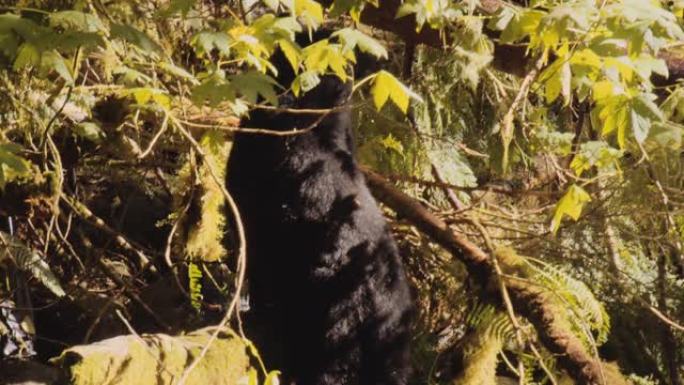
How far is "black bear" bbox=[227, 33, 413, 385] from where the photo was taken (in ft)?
8.66

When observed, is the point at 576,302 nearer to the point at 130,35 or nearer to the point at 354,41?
the point at 354,41

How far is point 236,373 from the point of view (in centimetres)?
224

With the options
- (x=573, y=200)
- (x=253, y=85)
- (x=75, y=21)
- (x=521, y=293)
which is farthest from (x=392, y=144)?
(x=75, y=21)

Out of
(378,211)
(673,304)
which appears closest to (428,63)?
(378,211)

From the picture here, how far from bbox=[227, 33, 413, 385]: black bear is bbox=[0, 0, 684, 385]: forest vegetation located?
0.40ft

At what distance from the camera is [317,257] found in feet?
8.80

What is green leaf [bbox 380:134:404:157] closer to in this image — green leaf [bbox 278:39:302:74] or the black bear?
the black bear

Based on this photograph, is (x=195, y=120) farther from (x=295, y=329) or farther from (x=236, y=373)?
(x=236, y=373)

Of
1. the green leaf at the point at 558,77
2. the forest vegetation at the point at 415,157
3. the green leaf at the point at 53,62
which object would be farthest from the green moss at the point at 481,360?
the green leaf at the point at 53,62

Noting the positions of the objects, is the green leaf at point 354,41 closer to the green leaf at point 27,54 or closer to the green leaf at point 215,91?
the green leaf at point 215,91

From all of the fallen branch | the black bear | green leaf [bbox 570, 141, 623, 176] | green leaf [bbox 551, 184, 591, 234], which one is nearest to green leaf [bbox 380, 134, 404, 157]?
the fallen branch

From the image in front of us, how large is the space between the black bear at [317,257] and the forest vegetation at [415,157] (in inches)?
4.8

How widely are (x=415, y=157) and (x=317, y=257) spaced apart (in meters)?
1.09

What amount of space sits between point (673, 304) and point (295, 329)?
280 cm
